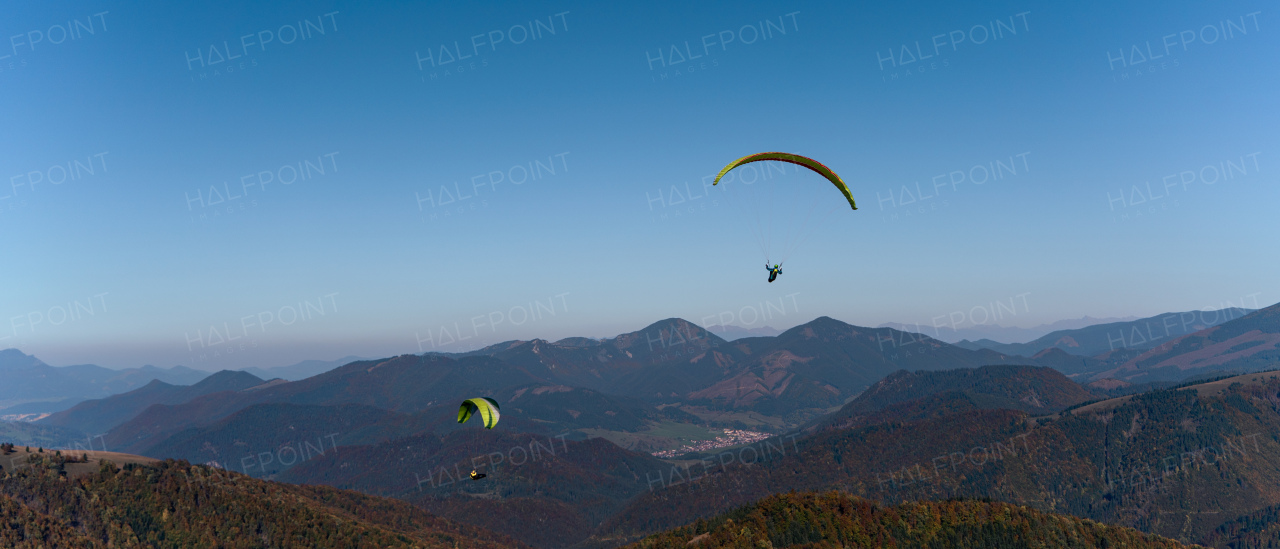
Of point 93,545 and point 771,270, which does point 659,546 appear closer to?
point 771,270

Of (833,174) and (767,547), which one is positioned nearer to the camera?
(833,174)

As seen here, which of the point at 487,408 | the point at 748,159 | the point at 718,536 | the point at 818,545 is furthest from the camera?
the point at 718,536

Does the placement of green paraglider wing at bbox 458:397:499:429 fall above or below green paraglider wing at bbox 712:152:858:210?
below

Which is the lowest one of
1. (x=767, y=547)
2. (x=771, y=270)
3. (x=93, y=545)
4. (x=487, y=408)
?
(x=767, y=547)

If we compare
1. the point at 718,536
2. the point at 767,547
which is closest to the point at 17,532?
the point at 718,536

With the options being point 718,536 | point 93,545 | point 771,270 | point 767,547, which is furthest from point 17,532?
point 771,270

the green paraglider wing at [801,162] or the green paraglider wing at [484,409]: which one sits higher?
the green paraglider wing at [801,162]

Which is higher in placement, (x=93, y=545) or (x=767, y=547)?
(x=93, y=545)

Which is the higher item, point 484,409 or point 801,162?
point 801,162

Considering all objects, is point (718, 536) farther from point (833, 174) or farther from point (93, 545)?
point (93, 545)

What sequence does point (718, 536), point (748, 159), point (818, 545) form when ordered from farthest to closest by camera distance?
point (718, 536) → point (818, 545) → point (748, 159)
